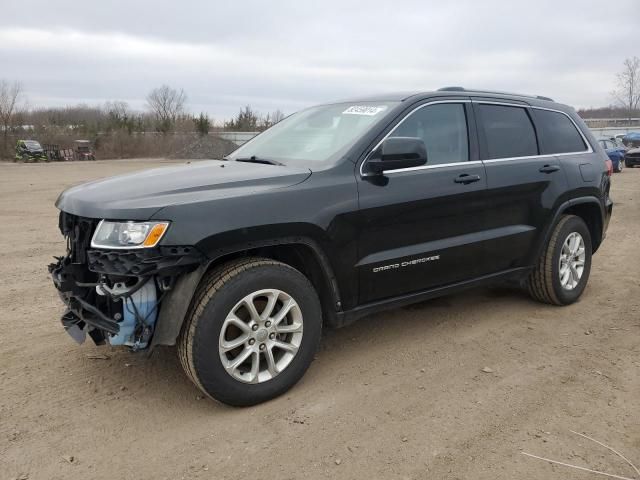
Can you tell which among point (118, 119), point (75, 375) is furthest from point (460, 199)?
point (118, 119)

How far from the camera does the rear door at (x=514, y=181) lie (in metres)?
4.23

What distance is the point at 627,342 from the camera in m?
4.14

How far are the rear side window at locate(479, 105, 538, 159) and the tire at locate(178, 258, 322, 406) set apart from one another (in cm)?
205

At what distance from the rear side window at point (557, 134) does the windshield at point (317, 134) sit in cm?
171

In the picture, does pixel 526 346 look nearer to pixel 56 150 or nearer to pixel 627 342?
pixel 627 342

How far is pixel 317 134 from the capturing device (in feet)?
13.1

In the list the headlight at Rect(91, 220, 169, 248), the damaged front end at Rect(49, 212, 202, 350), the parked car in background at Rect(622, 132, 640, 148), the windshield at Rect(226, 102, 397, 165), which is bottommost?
the damaged front end at Rect(49, 212, 202, 350)

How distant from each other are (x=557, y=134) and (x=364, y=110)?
2.07 meters

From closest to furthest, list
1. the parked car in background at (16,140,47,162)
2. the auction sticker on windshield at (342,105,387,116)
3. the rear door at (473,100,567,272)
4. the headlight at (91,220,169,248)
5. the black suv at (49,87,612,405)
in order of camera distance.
A: the headlight at (91,220,169,248)
the black suv at (49,87,612,405)
the auction sticker on windshield at (342,105,387,116)
the rear door at (473,100,567,272)
the parked car in background at (16,140,47,162)

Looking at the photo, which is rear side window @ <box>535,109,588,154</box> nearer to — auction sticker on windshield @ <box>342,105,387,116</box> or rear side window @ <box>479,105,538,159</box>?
rear side window @ <box>479,105,538,159</box>

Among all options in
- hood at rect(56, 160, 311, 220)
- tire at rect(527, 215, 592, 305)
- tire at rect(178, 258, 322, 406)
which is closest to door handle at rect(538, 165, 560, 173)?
tire at rect(527, 215, 592, 305)

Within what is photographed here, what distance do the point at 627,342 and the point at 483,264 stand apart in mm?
1244

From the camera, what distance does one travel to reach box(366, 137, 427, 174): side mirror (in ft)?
11.1

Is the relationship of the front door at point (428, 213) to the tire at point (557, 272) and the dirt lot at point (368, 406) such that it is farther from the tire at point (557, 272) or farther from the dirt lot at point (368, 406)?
the tire at point (557, 272)
